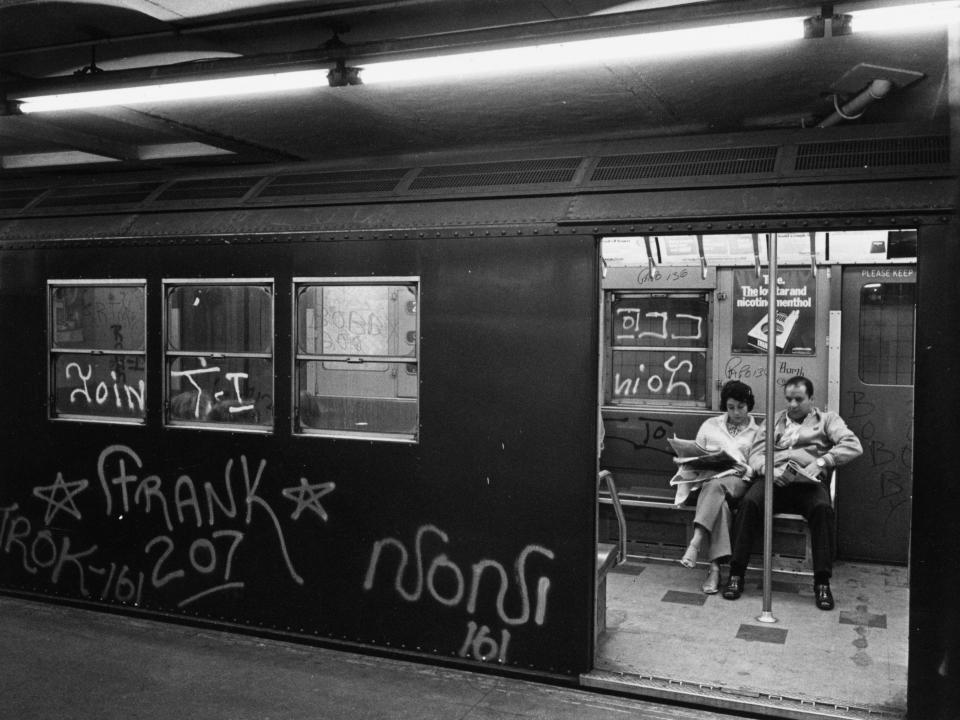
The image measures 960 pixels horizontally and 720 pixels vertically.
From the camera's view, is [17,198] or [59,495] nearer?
[59,495]

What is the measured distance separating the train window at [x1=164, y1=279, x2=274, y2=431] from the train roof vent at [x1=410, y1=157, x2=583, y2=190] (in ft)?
3.65

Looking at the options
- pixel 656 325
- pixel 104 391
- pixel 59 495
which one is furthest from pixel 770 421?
pixel 59 495

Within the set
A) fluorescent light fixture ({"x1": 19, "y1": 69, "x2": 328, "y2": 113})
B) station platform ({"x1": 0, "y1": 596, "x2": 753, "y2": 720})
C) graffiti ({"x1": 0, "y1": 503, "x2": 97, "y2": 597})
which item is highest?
fluorescent light fixture ({"x1": 19, "y1": 69, "x2": 328, "y2": 113})

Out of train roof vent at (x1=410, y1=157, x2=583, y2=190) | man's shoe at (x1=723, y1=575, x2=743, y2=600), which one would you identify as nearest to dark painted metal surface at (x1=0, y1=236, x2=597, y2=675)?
train roof vent at (x1=410, y1=157, x2=583, y2=190)

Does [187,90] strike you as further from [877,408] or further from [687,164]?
[877,408]

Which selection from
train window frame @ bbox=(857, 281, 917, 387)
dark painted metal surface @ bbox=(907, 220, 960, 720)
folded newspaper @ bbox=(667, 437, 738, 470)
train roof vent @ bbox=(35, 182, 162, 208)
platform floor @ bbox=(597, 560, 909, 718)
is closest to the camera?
dark painted metal surface @ bbox=(907, 220, 960, 720)

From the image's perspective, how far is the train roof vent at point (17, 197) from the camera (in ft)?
21.6

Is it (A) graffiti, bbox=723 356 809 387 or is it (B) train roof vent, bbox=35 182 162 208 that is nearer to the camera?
(B) train roof vent, bbox=35 182 162 208

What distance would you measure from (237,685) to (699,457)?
11.6ft

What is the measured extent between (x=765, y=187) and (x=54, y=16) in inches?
143

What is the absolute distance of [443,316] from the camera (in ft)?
17.2

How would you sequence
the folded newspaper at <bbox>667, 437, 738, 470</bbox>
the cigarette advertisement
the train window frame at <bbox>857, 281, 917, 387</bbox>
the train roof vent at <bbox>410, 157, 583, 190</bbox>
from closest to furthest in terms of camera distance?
1. the train roof vent at <bbox>410, 157, 583, 190</bbox>
2. the folded newspaper at <bbox>667, 437, 738, 470</bbox>
3. the train window frame at <bbox>857, 281, 917, 387</bbox>
4. the cigarette advertisement

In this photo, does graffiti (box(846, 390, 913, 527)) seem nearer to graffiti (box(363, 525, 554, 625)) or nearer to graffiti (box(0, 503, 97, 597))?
graffiti (box(363, 525, 554, 625))

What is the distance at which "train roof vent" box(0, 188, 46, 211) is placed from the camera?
659 centimetres
